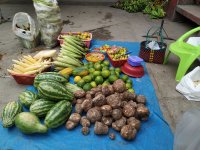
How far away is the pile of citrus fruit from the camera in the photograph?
3078mm

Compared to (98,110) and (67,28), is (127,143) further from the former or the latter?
(67,28)

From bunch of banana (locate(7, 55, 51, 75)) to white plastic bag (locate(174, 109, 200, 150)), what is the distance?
224 centimetres

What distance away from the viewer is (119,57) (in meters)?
3.82

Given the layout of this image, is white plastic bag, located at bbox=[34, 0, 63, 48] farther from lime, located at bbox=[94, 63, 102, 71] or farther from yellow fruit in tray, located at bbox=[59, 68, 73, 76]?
lime, located at bbox=[94, 63, 102, 71]

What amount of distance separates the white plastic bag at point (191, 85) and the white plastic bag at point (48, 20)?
2.60m

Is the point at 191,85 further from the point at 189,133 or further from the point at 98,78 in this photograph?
the point at 189,133

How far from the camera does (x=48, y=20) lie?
415 centimetres

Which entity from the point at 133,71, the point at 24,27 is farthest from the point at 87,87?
the point at 24,27

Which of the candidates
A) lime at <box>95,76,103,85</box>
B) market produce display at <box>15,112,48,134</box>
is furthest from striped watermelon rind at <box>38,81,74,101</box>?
lime at <box>95,76,103,85</box>

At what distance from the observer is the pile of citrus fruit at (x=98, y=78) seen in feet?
10.1

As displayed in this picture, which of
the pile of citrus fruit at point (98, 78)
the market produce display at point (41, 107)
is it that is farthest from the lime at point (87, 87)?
the market produce display at point (41, 107)

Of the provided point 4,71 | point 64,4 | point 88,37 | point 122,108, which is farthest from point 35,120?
point 64,4

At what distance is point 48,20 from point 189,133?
3.37 metres

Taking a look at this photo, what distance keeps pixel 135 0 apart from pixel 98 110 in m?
6.04
